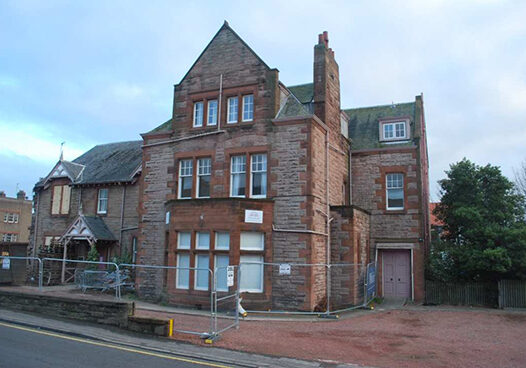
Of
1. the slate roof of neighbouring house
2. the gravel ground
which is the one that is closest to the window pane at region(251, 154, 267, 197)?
the gravel ground

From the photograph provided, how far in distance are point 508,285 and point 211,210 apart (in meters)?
13.6

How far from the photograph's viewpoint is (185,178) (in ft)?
67.5

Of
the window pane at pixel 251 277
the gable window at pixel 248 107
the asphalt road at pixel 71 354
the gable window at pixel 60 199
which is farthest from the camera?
the gable window at pixel 60 199

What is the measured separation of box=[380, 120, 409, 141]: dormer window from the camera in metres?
24.7

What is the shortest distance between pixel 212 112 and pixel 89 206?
13138 millimetres

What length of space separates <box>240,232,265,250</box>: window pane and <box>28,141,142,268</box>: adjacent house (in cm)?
1121

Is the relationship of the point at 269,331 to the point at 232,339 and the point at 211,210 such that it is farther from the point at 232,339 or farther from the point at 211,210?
the point at 211,210

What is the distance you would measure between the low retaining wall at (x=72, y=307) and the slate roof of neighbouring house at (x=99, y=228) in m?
11.0

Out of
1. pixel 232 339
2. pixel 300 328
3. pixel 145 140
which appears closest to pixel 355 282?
pixel 300 328

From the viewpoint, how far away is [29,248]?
101 feet

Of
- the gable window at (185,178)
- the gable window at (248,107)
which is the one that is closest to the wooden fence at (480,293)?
the gable window at (248,107)

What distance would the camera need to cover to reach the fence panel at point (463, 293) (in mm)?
20094

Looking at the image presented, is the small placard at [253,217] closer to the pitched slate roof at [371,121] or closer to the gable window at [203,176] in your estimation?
the gable window at [203,176]

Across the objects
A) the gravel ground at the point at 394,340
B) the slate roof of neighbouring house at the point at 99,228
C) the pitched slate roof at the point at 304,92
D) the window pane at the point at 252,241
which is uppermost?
the pitched slate roof at the point at 304,92
